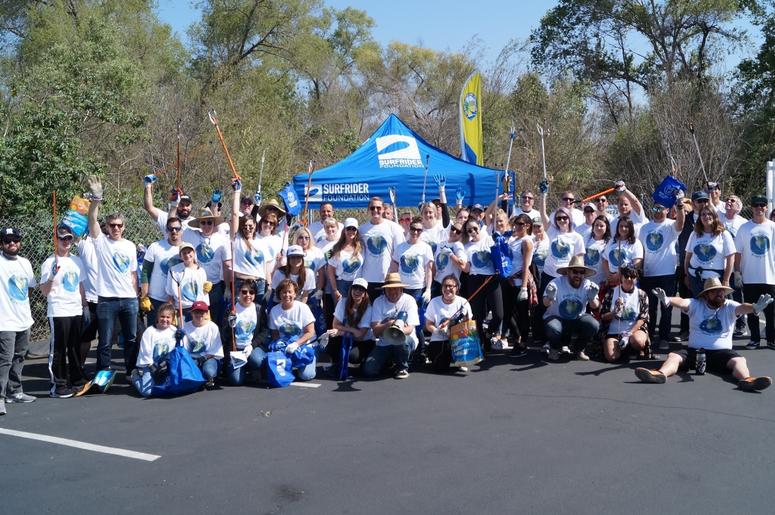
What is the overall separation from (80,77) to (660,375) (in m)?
13.4

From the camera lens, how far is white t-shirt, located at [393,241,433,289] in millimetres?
8148

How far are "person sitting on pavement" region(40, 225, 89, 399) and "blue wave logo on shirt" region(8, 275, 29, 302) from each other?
234 mm

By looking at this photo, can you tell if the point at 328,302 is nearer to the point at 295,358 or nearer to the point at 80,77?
the point at 295,358

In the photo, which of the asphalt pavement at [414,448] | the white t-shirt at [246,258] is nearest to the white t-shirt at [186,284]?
the white t-shirt at [246,258]

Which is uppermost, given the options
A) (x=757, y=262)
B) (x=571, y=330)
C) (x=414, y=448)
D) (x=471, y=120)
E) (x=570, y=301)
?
(x=471, y=120)

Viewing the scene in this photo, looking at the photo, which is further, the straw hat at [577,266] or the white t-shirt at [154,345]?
the straw hat at [577,266]

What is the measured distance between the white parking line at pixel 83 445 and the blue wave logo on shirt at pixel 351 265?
3.44 metres

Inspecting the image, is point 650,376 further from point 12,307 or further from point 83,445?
point 12,307

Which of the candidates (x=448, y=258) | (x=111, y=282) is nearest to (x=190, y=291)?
(x=111, y=282)

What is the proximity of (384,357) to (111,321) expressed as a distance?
2864 mm

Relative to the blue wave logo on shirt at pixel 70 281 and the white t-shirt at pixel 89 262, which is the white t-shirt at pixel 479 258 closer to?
the white t-shirt at pixel 89 262

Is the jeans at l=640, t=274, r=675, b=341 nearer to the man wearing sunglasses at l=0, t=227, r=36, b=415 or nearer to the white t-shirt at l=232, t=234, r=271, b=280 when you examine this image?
the white t-shirt at l=232, t=234, r=271, b=280

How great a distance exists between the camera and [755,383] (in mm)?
6711

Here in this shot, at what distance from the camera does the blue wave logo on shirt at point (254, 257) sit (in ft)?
26.5
